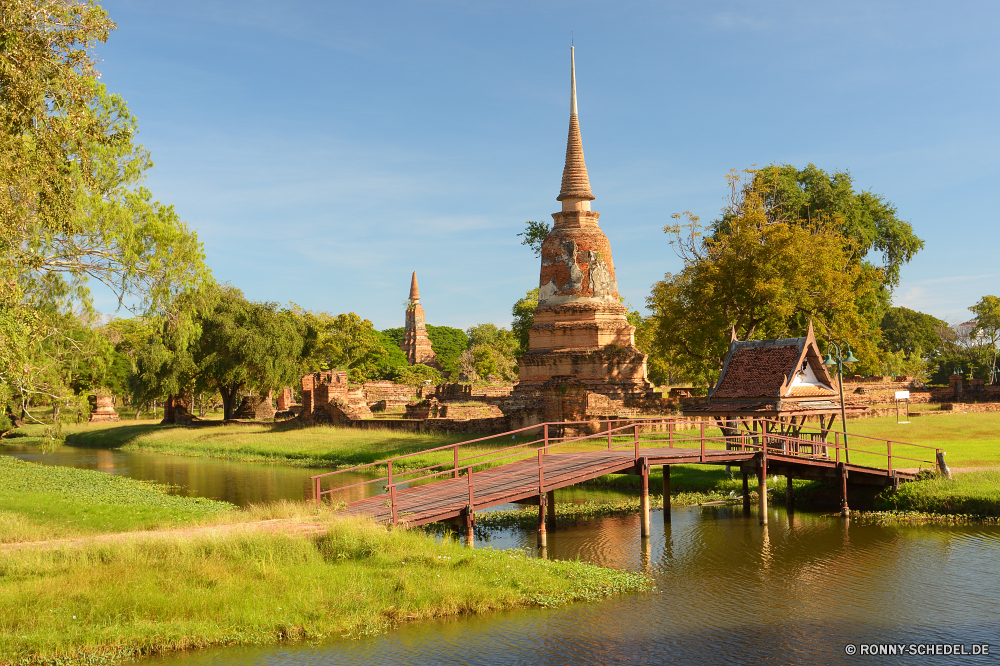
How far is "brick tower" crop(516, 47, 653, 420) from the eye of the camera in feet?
124

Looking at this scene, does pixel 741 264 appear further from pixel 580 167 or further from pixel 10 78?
pixel 10 78

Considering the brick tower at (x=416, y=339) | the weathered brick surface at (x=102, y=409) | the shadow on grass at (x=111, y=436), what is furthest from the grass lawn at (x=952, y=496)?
the brick tower at (x=416, y=339)

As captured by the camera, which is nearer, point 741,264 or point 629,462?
point 629,462

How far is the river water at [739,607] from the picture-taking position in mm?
10516

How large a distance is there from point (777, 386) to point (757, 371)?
103 centimetres

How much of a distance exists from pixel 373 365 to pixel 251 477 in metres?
50.5

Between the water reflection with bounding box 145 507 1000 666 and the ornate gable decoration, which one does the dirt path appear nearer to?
the water reflection with bounding box 145 507 1000 666

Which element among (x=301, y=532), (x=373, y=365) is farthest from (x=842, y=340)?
(x=373, y=365)

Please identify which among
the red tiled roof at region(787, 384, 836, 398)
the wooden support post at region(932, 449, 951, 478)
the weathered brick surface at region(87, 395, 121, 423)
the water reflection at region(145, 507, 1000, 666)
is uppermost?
the red tiled roof at region(787, 384, 836, 398)

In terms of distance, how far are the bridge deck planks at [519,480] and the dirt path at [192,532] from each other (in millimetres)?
1329

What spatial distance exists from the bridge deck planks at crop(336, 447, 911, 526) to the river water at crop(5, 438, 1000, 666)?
1217 millimetres

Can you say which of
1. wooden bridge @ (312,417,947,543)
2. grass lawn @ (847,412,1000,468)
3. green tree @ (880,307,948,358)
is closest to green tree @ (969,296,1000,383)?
green tree @ (880,307,948,358)

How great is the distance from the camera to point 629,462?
18.2 metres

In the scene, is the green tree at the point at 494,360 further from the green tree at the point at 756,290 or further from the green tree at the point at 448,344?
the green tree at the point at 756,290
